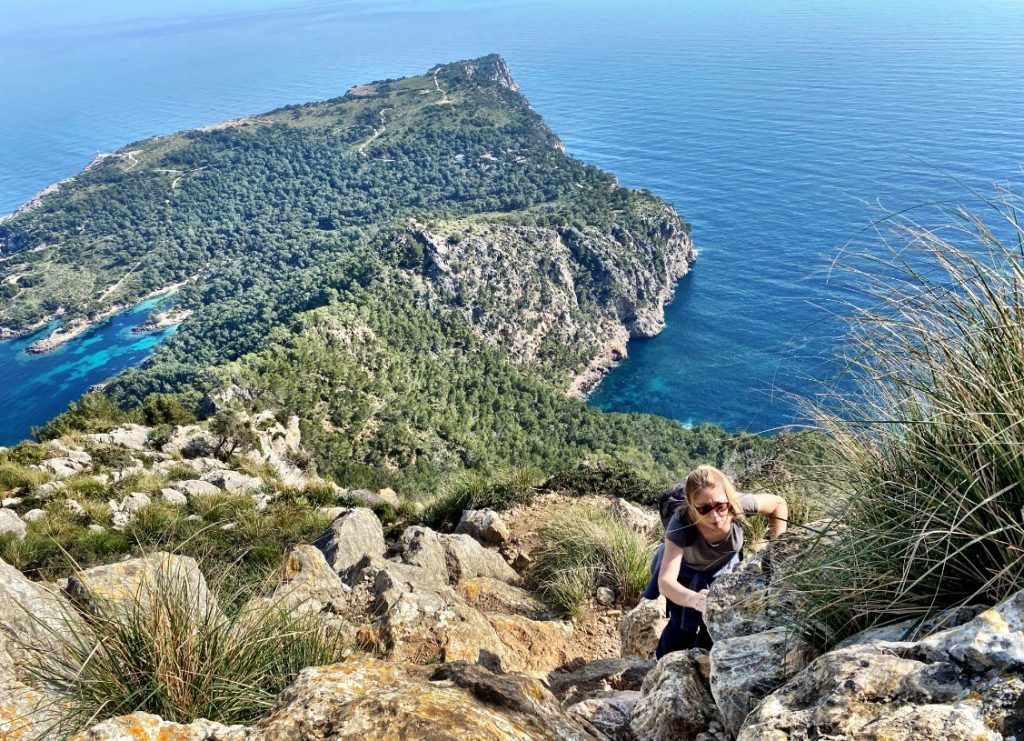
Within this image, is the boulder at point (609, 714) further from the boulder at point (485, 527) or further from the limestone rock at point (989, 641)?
the boulder at point (485, 527)

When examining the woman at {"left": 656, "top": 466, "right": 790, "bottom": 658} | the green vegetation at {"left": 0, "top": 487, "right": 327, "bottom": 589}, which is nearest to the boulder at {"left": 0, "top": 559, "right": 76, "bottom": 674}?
the green vegetation at {"left": 0, "top": 487, "right": 327, "bottom": 589}

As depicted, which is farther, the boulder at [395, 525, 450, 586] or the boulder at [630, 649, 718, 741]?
the boulder at [395, 525, 450, 586]

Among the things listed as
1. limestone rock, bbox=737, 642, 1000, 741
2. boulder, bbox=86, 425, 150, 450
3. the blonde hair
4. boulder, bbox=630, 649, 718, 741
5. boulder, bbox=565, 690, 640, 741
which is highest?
limestone rock, bbox=737, 642, 1000, 741

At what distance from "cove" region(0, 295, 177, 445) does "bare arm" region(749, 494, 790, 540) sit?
77.7 metres

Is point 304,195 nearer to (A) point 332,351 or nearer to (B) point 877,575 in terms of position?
(A) point 332,351

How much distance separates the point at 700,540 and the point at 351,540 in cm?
500

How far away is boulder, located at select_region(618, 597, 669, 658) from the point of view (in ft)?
15.1

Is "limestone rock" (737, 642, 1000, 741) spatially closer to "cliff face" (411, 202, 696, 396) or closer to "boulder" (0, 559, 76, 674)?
"boulder" (0, 559, 76, 674)

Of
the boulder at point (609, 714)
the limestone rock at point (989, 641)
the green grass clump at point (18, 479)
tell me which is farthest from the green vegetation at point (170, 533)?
the limestone rock at point (989, 641)

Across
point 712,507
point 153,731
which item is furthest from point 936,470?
point 153,731

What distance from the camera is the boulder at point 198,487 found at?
10.7 metres

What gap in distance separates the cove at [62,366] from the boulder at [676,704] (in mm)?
77592

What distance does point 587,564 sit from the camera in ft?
20.4

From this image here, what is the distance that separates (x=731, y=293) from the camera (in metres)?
73.6
